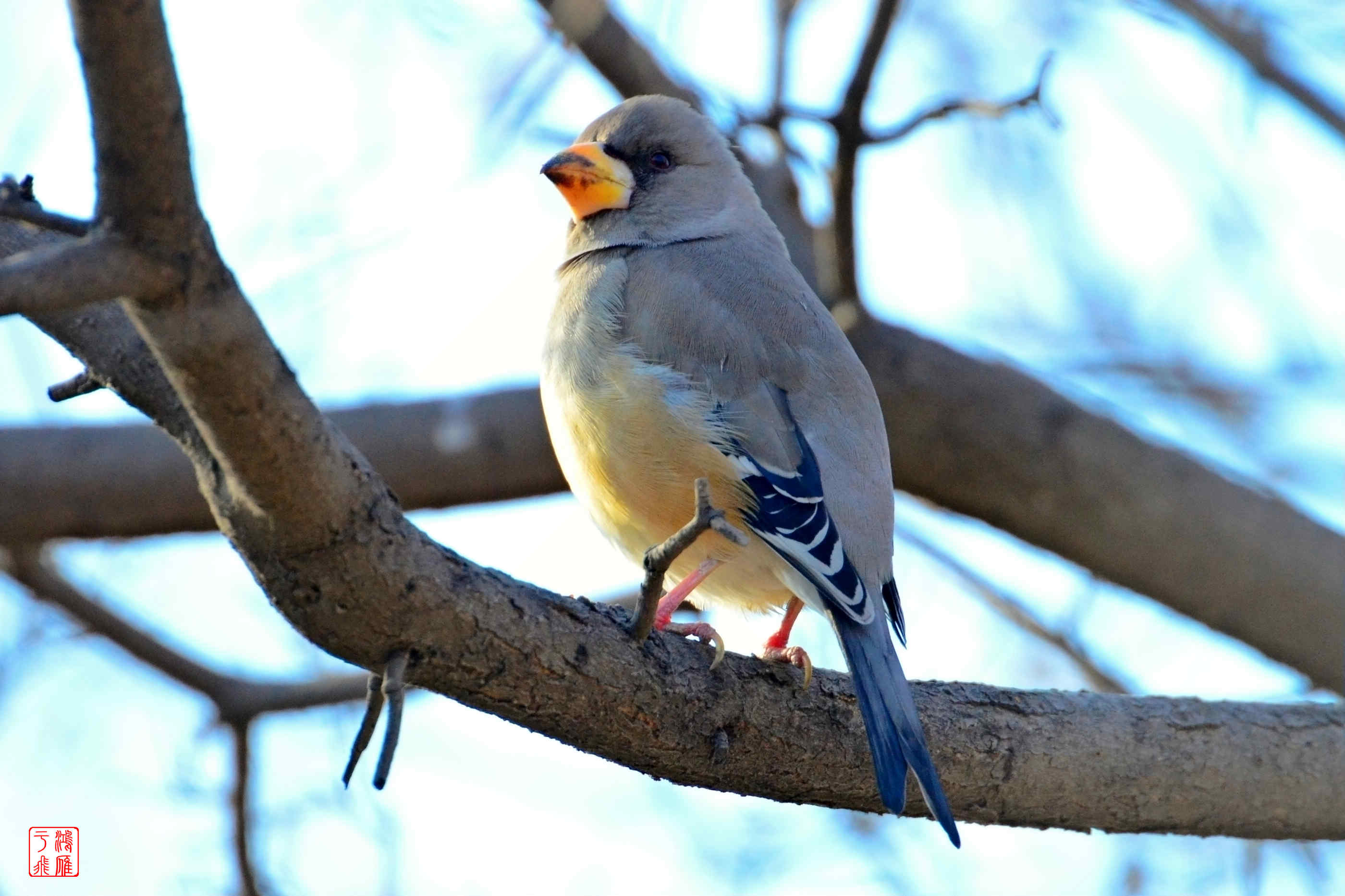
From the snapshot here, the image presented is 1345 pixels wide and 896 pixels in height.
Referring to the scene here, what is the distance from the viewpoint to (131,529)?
18.5ft

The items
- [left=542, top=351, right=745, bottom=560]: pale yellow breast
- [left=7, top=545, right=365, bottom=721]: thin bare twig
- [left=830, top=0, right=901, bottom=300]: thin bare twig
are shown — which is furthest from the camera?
[left=7, top=545, right=365, bottom=721]: thin bare twig

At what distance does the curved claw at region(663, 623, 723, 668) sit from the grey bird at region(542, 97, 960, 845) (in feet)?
0.04

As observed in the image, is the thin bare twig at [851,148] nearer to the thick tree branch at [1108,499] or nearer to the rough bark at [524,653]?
the thick tree branch at [1108,499]

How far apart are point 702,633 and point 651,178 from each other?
80.5 inches

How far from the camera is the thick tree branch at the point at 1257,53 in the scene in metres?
6.59

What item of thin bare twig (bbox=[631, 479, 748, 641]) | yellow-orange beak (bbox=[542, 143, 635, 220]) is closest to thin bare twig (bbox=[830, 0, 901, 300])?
yellow-orange beak (bbox=[542, 143, 635, 220])

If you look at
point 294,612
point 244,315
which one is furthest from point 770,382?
point 244,315

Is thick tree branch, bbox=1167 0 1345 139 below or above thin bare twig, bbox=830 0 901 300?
above

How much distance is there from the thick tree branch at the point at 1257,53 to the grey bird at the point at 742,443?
322 cm

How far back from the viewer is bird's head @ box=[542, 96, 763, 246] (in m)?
4.88

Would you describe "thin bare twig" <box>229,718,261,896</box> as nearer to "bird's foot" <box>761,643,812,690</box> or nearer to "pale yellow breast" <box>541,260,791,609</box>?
"pale yellow breast" <box>541,260,791,609</box>

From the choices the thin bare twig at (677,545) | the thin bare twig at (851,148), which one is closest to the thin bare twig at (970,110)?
the thin bare twig at (851,148)

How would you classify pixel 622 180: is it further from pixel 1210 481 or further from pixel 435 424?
pixel 1210 481

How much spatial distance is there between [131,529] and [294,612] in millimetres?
3401
